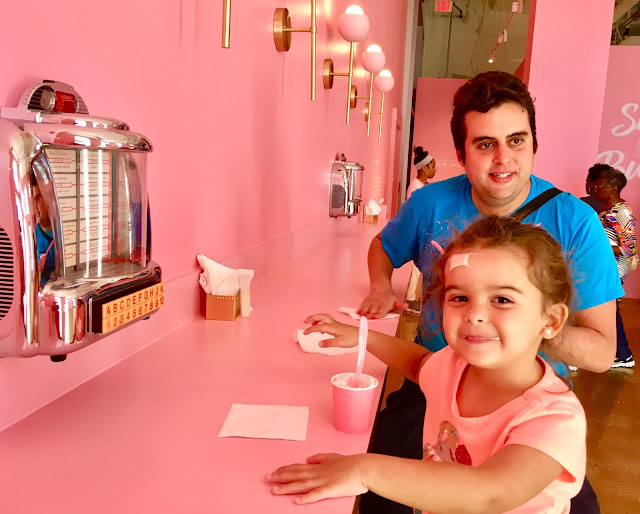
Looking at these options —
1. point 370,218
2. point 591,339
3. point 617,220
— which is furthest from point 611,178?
point 591,339

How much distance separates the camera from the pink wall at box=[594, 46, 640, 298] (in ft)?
19.1

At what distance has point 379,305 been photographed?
170 centimetres

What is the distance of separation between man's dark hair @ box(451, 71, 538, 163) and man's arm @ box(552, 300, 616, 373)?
45 cm

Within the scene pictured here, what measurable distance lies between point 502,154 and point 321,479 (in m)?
0.96

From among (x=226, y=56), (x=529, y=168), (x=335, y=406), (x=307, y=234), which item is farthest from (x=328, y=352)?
(x=307, y=234)

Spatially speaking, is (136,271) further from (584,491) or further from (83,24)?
(584,491)

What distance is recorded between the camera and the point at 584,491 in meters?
1.21

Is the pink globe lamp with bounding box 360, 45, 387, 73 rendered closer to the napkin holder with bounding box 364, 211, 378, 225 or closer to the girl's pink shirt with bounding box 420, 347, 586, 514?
the napkin holder with bounding box 364, 211, 378, 225

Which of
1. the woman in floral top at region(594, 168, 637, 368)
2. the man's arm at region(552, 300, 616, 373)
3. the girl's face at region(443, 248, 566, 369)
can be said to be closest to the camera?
the girl's face at region(443, 248, 566, 369)

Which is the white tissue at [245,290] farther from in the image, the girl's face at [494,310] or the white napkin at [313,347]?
the girl's face at [494,310]

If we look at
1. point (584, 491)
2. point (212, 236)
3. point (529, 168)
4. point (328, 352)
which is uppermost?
point (529, 168)

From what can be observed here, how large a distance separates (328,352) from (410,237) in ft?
1.73

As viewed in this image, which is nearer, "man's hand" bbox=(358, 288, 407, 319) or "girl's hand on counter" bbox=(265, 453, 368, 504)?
"girl's hand on counter" bbox=(265, 453, 368, 504)

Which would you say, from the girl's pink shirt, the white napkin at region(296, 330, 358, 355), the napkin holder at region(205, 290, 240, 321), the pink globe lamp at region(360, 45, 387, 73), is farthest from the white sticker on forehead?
the pink globe lamp at region(360, 45, 387, 73)
